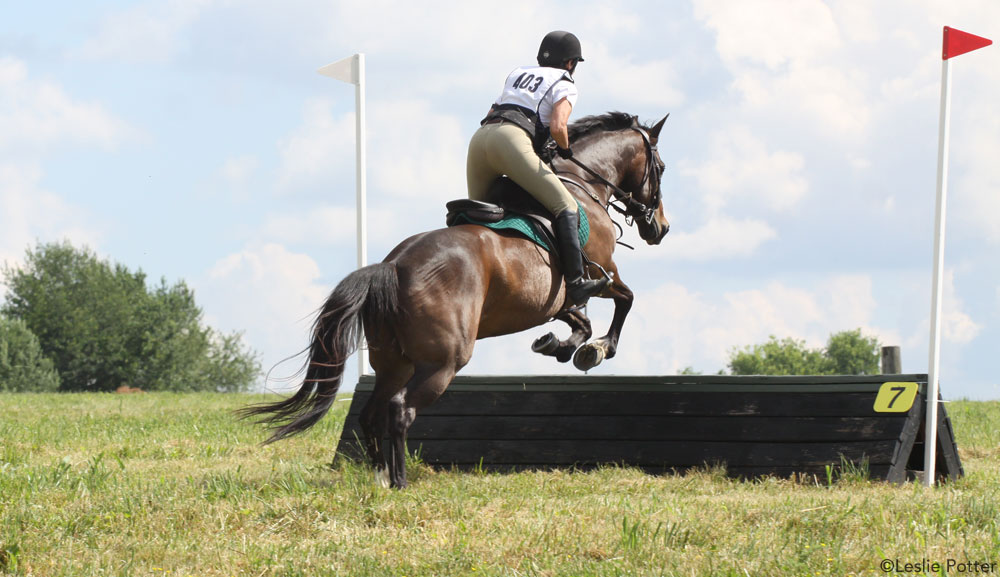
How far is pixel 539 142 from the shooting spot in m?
6.41

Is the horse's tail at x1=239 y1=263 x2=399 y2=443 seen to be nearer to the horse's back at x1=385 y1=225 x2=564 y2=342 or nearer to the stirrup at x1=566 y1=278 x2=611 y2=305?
the horse's back at x1=385 y1=225 x2=564 y2=342

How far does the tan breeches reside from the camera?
20.0 feet

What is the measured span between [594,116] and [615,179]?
528 mm

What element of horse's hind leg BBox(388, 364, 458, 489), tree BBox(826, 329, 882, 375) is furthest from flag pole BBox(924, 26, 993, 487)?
tree BBox(826, 329, 882, 375)

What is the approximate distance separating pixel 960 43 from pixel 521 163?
122 inches

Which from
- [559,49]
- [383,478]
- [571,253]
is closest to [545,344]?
[571,253]

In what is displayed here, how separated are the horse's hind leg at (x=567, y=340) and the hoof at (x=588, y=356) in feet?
0.29

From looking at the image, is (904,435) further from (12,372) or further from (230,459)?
(12,372)

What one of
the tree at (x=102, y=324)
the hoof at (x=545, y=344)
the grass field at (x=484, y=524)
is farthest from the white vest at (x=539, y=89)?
the tree at (x=102, y=324)

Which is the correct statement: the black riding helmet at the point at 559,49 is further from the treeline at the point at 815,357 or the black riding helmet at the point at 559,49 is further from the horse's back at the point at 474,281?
the treeline at the point at 815,357

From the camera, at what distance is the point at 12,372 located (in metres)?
44.8

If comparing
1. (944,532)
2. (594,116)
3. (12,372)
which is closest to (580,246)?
(594,116)

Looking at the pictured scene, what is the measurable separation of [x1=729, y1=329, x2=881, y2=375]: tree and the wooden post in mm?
53538

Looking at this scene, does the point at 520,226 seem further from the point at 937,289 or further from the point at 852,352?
the point at 852,352
